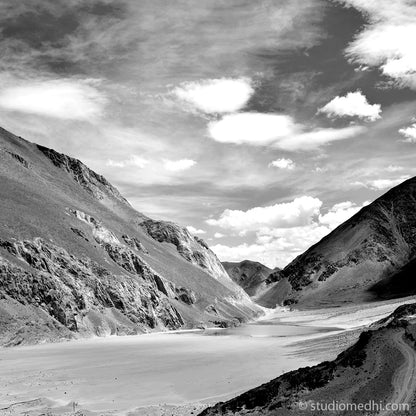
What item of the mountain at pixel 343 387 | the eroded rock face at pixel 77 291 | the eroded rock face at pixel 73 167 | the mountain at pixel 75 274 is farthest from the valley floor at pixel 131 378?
the eroded rock face at pixel 73 167

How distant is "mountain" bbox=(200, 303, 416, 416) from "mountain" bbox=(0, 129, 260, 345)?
5199 cm

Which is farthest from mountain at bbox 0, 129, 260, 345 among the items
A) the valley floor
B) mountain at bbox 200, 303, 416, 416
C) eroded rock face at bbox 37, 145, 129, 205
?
mountain at bbox 200, 303, 416, 416

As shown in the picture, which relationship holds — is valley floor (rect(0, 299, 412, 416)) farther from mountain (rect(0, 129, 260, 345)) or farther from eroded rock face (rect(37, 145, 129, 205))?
eroded rock face (rect(37, 145, 129, 205))

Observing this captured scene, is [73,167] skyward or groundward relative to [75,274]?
skyward

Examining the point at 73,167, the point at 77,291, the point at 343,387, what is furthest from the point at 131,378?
the point at 73,167

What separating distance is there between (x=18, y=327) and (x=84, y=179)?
136605mm

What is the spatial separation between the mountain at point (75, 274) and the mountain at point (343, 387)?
2047 inches

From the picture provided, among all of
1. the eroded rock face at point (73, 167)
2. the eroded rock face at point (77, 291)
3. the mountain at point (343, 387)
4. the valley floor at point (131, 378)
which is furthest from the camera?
the eroded rock face at point (73, 167)

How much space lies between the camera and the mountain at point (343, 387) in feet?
63.5

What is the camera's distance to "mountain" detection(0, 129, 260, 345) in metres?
76.2

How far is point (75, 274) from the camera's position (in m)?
94.2

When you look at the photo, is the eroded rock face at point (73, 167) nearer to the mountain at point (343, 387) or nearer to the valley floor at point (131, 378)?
the valley floor at point (131, 378)

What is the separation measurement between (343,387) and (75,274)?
8190 cm

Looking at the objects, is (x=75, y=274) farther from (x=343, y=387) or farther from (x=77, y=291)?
(x=343, y=387)
